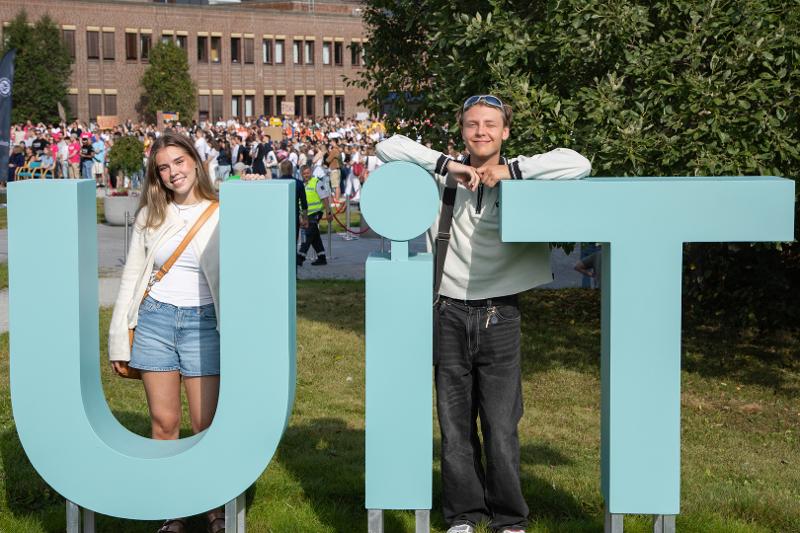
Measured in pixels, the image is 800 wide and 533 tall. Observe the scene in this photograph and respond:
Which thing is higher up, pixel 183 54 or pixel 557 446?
pixel 183 54

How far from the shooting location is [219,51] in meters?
68.1

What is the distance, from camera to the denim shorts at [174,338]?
4.59 metres

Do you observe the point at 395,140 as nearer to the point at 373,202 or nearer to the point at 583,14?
the point at 373,202

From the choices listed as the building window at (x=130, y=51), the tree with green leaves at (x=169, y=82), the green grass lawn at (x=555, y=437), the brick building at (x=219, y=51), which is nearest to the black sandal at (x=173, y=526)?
the green grass lawn at (x=555, y=437)

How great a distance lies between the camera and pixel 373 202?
414cm

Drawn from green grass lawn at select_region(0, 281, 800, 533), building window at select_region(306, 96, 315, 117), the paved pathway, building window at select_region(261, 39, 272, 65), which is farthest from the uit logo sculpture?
building window at select_region(306, 96, 315, 117)

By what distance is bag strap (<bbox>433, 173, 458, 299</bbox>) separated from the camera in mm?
4410

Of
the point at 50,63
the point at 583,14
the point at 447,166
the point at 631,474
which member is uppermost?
the point at 50,63

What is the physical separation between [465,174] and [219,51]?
66.0 m

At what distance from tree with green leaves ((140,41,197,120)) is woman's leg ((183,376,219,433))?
59.0 metres

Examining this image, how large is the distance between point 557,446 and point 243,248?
3248 mm

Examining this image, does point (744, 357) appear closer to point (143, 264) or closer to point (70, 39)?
point (143, 264)

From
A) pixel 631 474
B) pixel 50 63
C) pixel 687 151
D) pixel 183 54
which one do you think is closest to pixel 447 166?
pixel 631 474

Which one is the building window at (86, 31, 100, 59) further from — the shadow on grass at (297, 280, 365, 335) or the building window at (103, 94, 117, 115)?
the shadow on grass at (297, 280, 365, 335)
